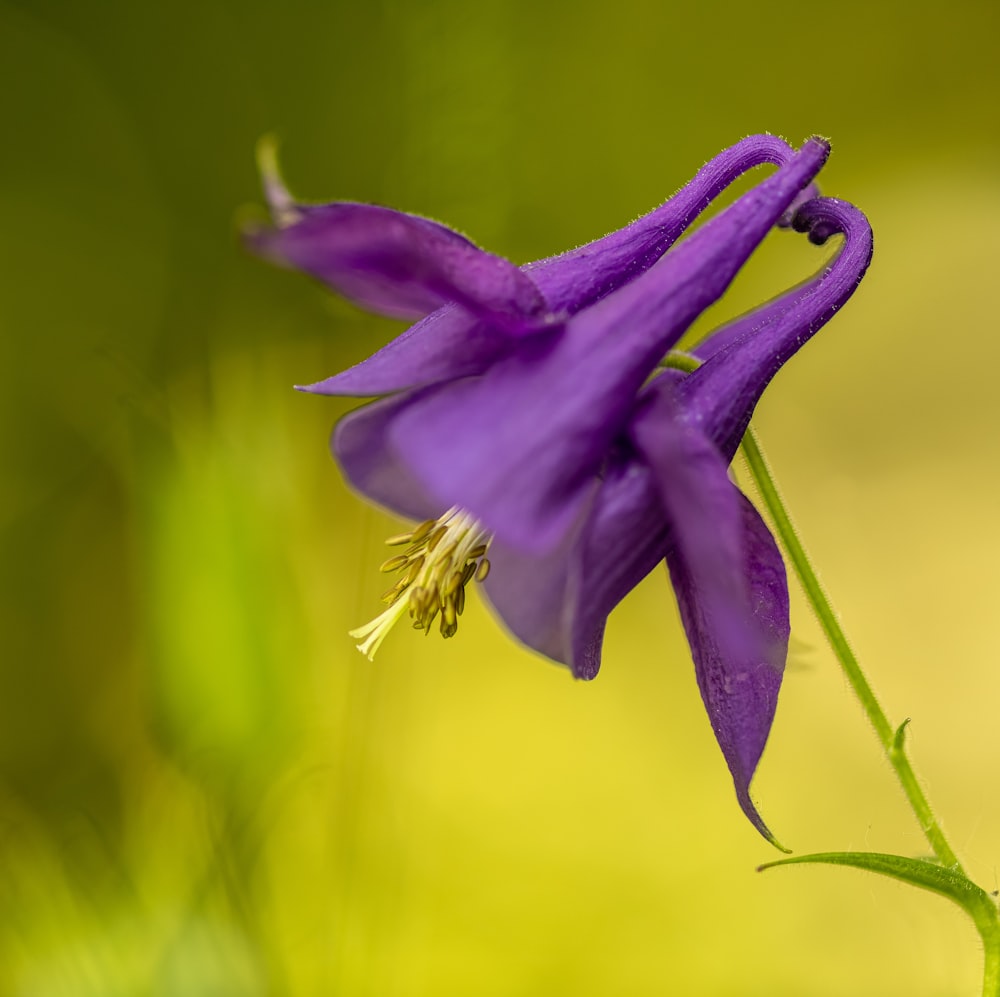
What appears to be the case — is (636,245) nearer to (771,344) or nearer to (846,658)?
(771,344)

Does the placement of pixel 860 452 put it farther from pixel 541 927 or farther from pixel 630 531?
pixel 630 531

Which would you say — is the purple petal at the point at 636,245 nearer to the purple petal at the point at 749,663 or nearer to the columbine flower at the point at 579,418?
the columbine flower at the point at 579,418

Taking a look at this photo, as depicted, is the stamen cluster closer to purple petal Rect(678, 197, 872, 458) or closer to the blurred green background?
purple petal Rect(678, 197, 872, 458)

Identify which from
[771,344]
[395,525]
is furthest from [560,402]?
[395,525]

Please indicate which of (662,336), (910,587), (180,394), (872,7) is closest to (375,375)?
(662,336)

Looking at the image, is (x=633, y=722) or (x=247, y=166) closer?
(x=633, y=722)

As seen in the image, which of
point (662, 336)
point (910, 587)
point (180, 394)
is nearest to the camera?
point (662, 336)
